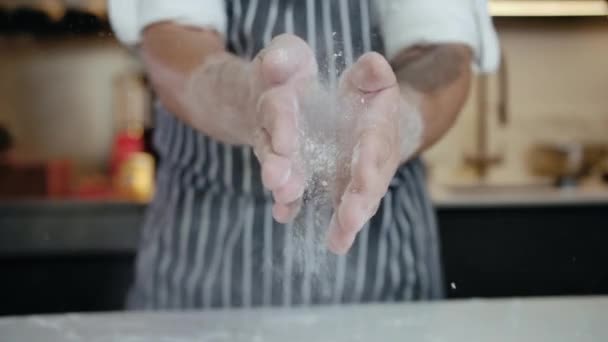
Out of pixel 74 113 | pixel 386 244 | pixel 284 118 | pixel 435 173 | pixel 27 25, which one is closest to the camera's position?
pixel 284 118

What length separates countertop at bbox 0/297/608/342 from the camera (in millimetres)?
450

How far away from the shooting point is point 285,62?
30 cm

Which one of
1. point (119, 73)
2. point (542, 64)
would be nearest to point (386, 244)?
point (542, 64)

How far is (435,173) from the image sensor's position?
0.58 m

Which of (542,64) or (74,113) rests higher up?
(542,64)

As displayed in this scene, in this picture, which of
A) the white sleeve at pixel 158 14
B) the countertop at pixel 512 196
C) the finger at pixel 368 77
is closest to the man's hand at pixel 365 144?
the finger at pixel 368 77

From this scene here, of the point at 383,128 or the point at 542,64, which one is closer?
the point at 383,128

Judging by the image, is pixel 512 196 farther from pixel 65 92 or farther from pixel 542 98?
pixel 65 92

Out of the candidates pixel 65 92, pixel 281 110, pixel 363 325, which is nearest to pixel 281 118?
pixel 281 110

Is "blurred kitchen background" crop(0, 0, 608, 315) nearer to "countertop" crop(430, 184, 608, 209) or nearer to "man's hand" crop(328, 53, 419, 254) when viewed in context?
"countertop" crop(430, 184, 608, 209)

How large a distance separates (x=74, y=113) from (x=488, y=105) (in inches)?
50.2

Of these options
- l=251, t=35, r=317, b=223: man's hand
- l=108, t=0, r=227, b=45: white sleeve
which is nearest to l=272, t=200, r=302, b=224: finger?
l=251, t=35, r=317, b=223: man's hand

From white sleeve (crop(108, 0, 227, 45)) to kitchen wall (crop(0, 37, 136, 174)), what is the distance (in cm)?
117

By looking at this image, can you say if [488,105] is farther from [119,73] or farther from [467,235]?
[119,73]
